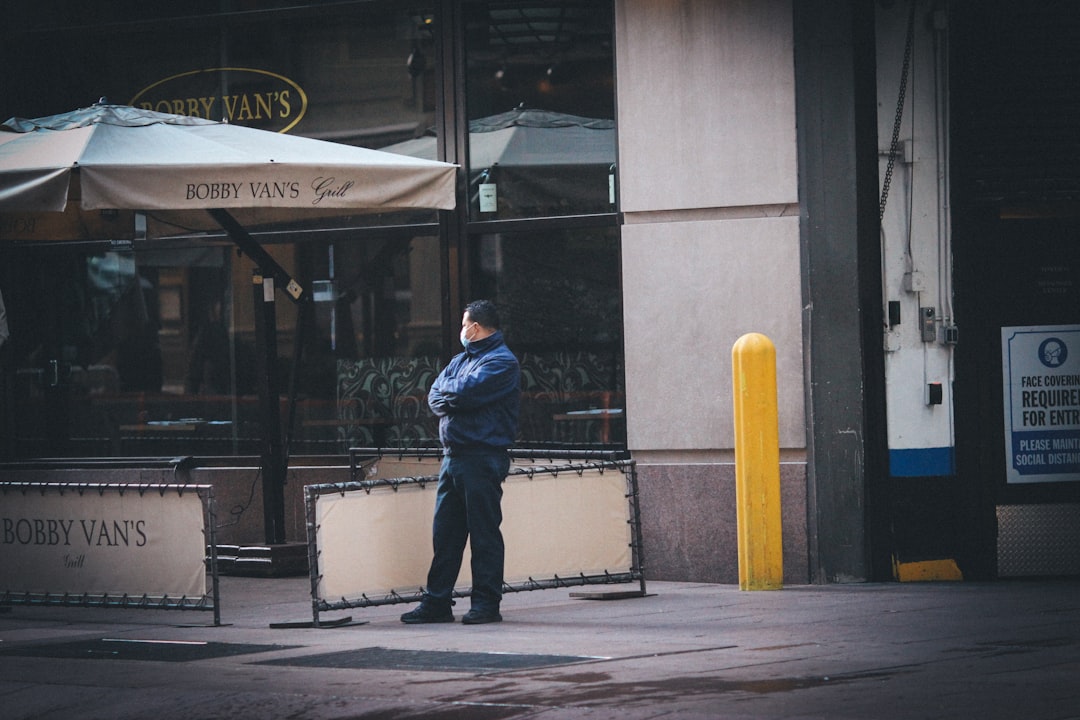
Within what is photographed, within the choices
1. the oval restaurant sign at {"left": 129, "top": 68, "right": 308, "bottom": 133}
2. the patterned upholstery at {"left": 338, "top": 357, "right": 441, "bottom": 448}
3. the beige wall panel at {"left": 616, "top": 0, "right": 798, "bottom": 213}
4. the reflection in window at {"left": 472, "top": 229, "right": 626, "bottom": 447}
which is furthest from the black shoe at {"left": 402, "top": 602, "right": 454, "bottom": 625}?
the oval restaurant sign at {"left": 129, "top": 68, "right": 308, "bottom": 133}

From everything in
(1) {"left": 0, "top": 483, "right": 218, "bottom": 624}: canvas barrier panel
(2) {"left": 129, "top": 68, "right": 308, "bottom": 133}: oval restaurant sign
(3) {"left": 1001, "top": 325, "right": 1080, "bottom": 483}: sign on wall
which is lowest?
(1) {"left": 0, "top": 483, "right": 218, "bottom": 624}: canvas barrier panel

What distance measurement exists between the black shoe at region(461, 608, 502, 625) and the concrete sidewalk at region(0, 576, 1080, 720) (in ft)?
0.27

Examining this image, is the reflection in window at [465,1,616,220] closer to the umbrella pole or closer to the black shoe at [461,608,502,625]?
the umbrella pole

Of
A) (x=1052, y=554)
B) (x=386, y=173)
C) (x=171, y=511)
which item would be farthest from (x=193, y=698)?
(x=1052, y=554)

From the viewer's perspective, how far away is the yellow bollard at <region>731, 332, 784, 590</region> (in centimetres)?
993

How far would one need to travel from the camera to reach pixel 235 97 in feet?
41.8

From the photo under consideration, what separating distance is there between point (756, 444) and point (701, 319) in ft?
4.01

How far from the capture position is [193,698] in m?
6.66

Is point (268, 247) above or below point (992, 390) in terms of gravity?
above

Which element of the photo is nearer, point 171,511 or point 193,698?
point 193,698

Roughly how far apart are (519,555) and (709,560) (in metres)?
1.62

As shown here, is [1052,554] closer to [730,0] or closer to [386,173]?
[730,0]

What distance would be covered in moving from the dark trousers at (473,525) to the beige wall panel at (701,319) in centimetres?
210

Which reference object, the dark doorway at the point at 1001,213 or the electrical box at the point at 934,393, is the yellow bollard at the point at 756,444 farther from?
the dark doorway at the point at 1001,213
